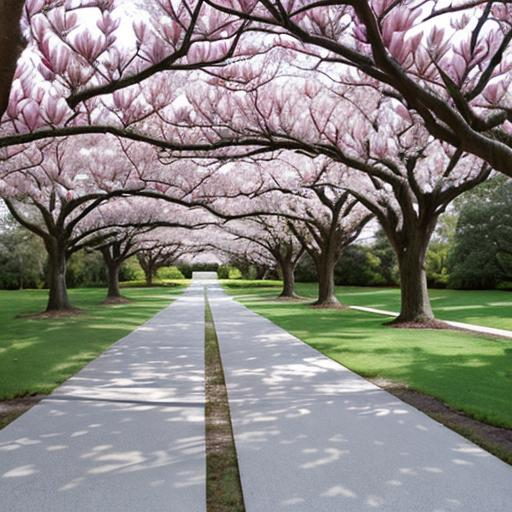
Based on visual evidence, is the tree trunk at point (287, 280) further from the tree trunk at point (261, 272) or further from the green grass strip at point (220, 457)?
the tree trunk at point (261, 272)

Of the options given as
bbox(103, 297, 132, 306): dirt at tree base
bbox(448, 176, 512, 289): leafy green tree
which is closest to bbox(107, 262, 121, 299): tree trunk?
bbox(103, 297, 132, 306): dirt at tree base

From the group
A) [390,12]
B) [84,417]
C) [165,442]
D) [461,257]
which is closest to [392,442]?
[165,442]

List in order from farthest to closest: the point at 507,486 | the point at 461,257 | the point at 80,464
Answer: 1. the point at 461,257
2. the point at 80,464
3. the point at 507,486

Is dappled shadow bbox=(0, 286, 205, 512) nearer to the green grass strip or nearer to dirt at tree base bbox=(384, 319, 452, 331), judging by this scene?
the green grass strip

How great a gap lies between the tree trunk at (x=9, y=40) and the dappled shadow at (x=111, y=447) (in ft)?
10.6

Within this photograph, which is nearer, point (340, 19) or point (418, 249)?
point (340, 19)

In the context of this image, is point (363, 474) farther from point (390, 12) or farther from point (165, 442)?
point (390, 12)

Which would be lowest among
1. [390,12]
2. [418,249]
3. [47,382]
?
[47,382]

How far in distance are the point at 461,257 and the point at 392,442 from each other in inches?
1595

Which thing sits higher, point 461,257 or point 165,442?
point 461,257

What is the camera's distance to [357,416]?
5.13m

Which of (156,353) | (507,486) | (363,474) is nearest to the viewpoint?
(507,486)

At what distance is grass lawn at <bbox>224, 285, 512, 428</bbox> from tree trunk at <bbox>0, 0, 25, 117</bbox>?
567 cm

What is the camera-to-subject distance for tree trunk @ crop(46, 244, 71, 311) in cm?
2022
